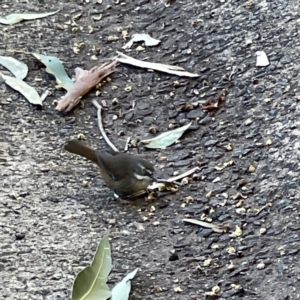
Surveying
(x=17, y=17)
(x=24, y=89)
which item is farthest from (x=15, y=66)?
(x=17, y=17)

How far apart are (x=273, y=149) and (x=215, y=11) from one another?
1.28m

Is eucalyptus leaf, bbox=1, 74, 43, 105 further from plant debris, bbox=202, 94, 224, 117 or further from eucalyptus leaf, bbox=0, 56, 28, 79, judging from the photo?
plant debris, bbox=202, 94, 224, 117

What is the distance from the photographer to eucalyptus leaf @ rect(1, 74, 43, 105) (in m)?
4.08

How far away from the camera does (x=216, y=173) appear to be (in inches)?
145

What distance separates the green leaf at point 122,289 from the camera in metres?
3.01

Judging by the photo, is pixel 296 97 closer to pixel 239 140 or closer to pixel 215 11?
pixel 239 140

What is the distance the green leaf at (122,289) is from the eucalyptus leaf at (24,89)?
1.36 meters

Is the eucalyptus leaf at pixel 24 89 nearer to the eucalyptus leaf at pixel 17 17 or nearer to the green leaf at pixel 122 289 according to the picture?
the eucalyptus leaf at pixel 17 17

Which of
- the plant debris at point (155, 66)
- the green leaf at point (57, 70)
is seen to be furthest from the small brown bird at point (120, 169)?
the plant debris at point (155, 66)

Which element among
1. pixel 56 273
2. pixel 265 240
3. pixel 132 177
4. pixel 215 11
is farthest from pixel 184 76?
pixel 56 273

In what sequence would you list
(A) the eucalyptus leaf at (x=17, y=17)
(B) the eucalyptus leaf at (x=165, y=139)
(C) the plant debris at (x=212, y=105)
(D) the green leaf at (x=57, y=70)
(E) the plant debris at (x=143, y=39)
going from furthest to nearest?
(A) the eucalyptus leaf at (x=17, y=17), (E) the plant debris at (x=143, y=39), (D) the green leaf at (x=57, y=70), (C) the plant debris at (x=212, y=105), (B) the eucalyptus leaf at (x=165, y=139)

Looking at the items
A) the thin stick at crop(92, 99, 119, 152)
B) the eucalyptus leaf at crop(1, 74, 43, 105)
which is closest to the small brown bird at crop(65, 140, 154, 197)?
the thin stick at crop(92, 99, 119, 152)

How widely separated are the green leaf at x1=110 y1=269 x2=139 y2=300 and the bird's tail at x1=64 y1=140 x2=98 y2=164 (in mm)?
713

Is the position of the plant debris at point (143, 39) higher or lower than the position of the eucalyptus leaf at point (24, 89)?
lower
